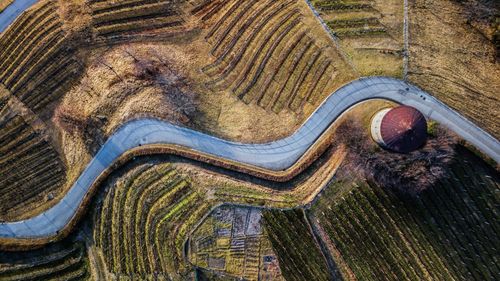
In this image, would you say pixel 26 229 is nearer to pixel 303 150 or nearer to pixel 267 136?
pixel 267 136

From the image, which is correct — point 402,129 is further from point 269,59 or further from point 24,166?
point 24,166

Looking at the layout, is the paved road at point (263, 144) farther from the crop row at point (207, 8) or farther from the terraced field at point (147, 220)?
the crop row at point (207, 8)

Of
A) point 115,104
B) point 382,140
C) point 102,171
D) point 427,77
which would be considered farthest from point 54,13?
point 427,77

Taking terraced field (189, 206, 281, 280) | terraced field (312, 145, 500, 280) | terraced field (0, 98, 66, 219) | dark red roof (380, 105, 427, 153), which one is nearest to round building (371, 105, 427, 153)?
dark red roof (380, 105, 427, 153)

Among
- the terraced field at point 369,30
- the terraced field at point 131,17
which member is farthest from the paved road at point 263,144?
the terraced field at point 131,17

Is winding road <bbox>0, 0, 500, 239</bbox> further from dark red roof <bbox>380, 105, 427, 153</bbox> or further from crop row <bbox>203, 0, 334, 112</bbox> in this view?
dark red roof <bbox>380, 105, 427, 153</bbox>

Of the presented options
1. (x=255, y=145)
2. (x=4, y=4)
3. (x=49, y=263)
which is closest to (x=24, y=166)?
(x=49, y=263)

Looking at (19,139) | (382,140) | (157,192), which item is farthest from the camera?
(19,139)
